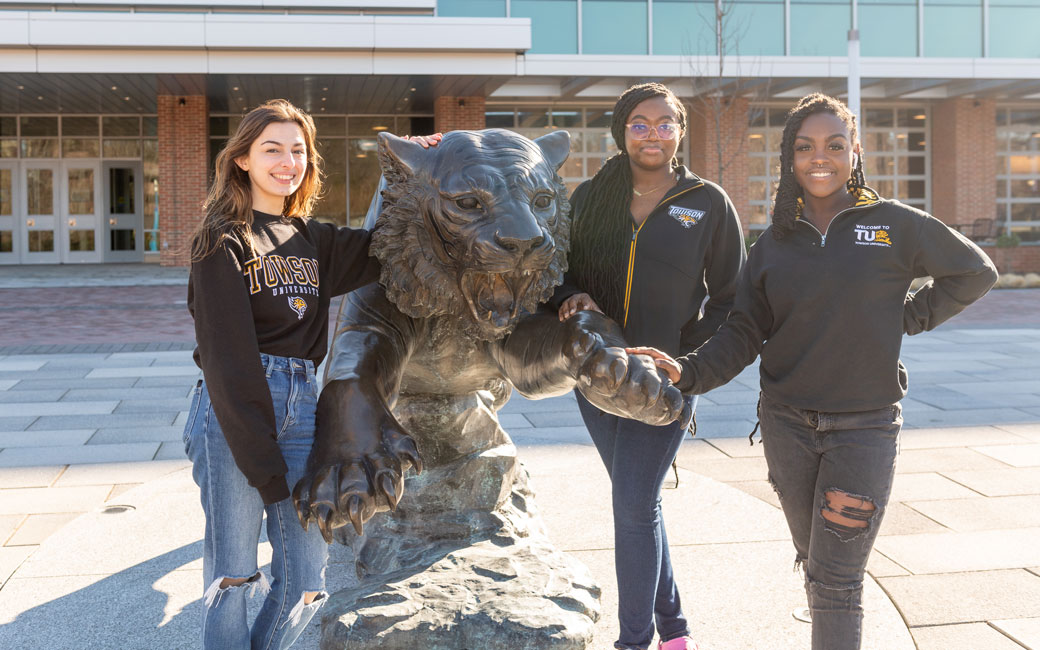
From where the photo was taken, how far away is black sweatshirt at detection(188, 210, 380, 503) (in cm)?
231

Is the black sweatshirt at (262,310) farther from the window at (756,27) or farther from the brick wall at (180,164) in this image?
the window at (756,27)

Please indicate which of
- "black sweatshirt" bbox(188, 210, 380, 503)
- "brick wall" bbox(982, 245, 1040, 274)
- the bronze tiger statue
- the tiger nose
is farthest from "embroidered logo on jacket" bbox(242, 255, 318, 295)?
"brick wall" bbox(982, 245, 1040, 274)

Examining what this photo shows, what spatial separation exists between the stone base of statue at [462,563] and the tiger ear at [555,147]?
3.32 ft

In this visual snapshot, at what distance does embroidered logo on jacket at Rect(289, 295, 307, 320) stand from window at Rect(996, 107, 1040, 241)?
81.8 feet

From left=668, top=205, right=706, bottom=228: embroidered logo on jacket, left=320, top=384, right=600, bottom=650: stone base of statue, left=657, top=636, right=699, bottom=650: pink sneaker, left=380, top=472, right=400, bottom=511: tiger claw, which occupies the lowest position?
left=657, top=636, right=699, bottom=650: pink sneaker

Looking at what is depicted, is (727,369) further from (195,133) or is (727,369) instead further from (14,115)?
(14,115)

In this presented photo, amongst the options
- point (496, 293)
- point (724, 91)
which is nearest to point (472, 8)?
point (724, 91)

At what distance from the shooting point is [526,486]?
3701 millimetres

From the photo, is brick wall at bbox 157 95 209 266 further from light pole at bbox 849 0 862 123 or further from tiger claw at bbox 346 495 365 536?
tiger claw at bbox 346 495 365 536

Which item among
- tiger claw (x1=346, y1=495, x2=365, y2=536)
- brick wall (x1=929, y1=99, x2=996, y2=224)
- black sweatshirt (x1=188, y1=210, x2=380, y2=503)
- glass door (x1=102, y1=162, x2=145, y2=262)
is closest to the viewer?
tiger claw (x1=346, y1=495, x2=365, y2=536)

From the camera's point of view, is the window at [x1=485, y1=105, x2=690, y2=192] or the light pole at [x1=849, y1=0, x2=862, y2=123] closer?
the light pole at [x1=849, y1=0, x2=862, y2=123]

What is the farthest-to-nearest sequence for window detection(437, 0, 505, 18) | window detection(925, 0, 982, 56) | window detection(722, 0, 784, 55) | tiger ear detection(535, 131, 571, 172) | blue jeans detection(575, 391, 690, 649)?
window detection(925, 0, 982, 56) < window detection(722, 0, 784, 55) < window detection(437, 0, 505, 18) < blue jeans detection(575, 391, 690, 649) < tiger ear detection(535, 131, 571, 172)

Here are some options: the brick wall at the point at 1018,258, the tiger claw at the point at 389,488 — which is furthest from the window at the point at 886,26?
the tiger claw at the point at 389,488

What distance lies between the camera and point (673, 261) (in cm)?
280
